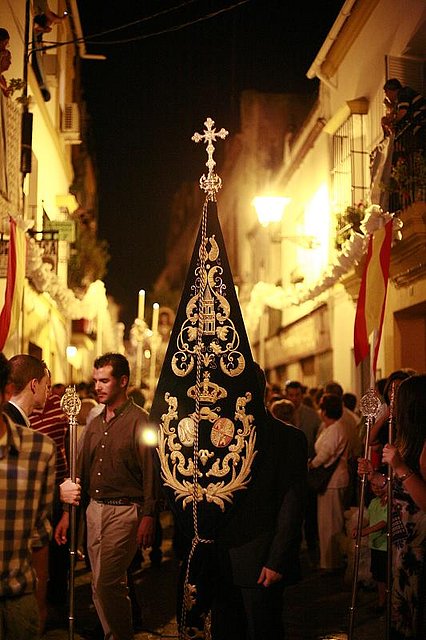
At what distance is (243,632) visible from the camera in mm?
5445

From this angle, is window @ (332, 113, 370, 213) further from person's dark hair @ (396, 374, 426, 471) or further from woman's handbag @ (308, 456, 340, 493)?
person's dark hair @ (396, 374, 426, 471)

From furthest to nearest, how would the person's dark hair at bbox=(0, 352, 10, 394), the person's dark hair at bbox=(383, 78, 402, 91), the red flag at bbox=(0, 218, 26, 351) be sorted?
the person's dark hair at bbox=(383, 78, 402, 91), the red flag at bbox=(0, 218, 26, 351), the person's dark hair at bbox=(0, 352, 10, 394)

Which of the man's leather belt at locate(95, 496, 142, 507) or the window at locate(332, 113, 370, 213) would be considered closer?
the man's leather belt at locate(95, 496, 142, 507)

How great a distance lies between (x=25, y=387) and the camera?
21.8 feet

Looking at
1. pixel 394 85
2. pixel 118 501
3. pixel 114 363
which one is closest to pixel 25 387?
pixel 114 363

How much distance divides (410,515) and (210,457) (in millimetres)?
1263

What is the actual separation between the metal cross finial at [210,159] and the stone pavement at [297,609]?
12.2ft

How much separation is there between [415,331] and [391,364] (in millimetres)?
708

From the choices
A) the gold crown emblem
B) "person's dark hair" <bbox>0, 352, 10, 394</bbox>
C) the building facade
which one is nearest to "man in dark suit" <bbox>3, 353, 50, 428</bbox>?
the gold crown emblem

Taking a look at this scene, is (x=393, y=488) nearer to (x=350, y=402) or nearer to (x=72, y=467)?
(x=72, y=467)

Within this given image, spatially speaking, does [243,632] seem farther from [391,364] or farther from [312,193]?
[312,193]

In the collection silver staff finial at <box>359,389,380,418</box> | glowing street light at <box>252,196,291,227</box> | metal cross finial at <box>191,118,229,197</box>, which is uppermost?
glowing street light at <box>252,196,291,227</box>

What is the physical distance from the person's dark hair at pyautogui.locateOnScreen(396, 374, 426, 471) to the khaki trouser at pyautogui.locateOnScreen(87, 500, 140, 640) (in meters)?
2.26

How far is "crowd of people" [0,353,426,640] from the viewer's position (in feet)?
12.8
